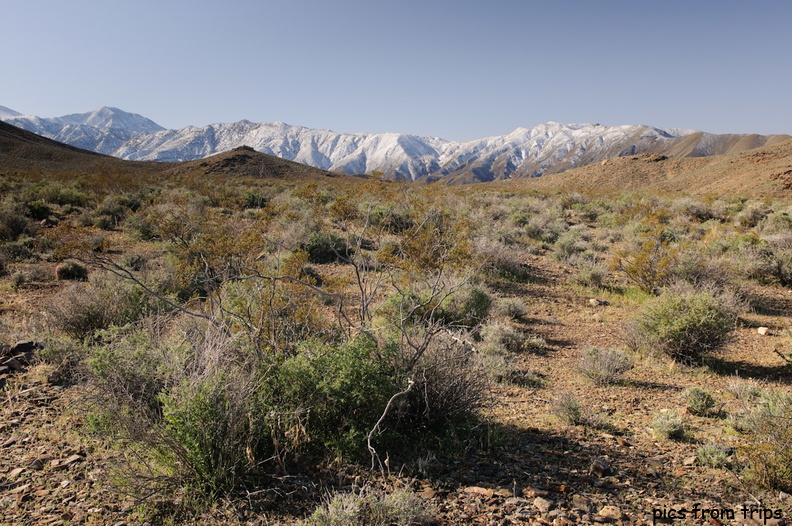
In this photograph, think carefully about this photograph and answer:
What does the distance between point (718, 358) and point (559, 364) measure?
2.10 metres

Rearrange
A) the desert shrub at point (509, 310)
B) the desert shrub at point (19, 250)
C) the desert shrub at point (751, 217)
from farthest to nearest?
1. the desert shrub at point (751, 217)
2. the desert shrub at point (19, 250)
3. the desert shrub at point (509, 310)

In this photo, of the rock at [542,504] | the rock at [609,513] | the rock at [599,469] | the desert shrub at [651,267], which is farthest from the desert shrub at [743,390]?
the desert shrub at [651,267]

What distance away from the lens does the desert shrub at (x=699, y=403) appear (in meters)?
3.84

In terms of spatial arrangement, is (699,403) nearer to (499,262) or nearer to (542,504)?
(542,504)

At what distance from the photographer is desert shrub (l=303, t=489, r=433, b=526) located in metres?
2.19

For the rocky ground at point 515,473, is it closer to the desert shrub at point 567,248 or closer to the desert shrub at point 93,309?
the desert shrub at point 93,309

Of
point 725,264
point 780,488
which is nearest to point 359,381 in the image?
point 780,488

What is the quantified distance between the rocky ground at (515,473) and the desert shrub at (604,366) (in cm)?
14

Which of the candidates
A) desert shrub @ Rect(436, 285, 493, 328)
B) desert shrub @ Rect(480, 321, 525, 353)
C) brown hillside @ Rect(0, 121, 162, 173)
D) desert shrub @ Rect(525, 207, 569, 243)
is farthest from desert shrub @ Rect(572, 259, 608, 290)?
brown hillside @ Rect(0, 121, 162, 173)

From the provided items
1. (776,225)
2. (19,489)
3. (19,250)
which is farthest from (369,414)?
(776,225)

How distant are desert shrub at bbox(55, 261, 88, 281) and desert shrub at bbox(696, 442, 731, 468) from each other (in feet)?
34.6

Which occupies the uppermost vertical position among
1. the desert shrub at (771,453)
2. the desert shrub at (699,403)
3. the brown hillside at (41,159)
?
the brown hillside at (41,159)

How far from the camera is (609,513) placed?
7.91 feet

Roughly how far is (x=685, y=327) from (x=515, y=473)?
12.3ft
